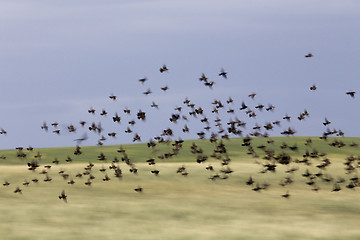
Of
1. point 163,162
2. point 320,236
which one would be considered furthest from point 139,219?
point 163,162

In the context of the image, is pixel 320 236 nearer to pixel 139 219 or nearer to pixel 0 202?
pixel 139 219

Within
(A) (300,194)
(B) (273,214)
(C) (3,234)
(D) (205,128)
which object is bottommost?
(C) (3,234)

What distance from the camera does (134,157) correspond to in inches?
2783

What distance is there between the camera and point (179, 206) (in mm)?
37875

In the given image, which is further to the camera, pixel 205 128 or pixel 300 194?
pixel 205 128

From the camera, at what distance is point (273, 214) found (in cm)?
3594

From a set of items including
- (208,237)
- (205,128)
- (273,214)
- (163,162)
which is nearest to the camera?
(208,237)

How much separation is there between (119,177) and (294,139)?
4707cm

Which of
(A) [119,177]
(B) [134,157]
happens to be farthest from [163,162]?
(A) [119,177]

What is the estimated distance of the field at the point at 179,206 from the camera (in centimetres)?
3059

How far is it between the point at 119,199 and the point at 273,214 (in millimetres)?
9842

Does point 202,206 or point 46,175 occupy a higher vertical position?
point 46,175

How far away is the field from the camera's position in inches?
1204

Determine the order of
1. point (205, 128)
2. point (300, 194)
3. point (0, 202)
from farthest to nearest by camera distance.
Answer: point (205, 128)
point (300, 194)
point (0, 202)
